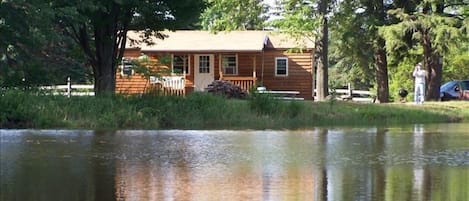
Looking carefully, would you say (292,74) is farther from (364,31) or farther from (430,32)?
(430,32)

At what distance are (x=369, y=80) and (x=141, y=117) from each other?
42.0 metres

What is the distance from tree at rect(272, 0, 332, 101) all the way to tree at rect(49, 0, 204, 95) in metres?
9.71

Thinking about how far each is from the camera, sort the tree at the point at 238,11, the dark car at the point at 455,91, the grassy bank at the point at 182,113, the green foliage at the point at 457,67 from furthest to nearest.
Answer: the green foliage at the point at 457,67, the dark car at the point at 455,91, the tree at the point at 238,11, the grassy bank at the point at 182,113

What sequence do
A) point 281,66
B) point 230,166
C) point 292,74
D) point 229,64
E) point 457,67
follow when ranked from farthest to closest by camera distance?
point 457,67
point 281,66
point 292,74
point 229,64
point 230,166

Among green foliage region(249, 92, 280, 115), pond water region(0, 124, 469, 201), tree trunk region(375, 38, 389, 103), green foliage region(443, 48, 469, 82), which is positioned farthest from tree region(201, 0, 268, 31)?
pond water region(0, 124, 469, 201)

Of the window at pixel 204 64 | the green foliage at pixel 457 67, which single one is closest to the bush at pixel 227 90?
the window at pixel 204 64

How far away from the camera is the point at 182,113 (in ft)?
94.2

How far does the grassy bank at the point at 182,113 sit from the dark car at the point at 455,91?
42.9 feet

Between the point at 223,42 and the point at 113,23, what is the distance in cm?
1697

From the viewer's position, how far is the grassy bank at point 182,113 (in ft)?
87.6

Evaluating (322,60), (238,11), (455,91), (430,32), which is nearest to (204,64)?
(238,11)

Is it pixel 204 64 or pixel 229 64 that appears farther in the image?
pixel 229 64

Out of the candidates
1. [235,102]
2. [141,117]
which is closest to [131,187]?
[141,117]

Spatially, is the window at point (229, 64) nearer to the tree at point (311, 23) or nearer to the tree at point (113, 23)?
the tree at point (311, 23)
